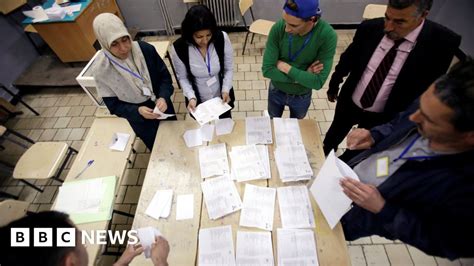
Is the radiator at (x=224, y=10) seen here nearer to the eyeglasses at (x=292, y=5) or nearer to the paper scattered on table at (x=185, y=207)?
the eyeglasses at (x=292, y=5)

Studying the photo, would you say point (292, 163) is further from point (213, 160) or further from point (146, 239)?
point (146, 239)

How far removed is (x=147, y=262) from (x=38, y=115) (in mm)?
3905

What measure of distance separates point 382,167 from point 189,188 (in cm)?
128

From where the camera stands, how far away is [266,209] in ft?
5.26

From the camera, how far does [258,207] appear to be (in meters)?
1.61

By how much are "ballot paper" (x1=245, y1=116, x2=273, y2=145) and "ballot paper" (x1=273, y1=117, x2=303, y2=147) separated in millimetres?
64

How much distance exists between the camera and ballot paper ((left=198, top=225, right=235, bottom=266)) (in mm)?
1424

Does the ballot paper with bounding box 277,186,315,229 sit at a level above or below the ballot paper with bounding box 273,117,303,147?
below

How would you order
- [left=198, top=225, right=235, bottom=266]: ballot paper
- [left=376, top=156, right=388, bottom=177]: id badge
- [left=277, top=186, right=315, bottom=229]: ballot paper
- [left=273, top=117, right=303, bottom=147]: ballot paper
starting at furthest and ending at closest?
1. [left=273, top=117, right=303, bottom=147]: ballot paper
2. [left=277, top=186, right=315, bottom=229]: ballot paper
3. [left=198, top=225, right=235, bottom=266]: ballot paper
4. [left=376, top=156, right=388, bottom=177]: id badge

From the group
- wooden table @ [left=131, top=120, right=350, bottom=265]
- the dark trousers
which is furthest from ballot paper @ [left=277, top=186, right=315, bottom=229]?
the dark trousers

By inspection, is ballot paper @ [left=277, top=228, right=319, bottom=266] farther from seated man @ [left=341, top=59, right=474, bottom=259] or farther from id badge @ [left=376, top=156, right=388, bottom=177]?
id badge @ [left=376, top=156, right=388, bottom=177]

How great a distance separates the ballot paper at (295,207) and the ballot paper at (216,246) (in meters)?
0.37

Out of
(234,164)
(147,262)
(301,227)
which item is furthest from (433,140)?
(147,262)

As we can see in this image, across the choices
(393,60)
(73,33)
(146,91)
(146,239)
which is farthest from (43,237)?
(73,33)
